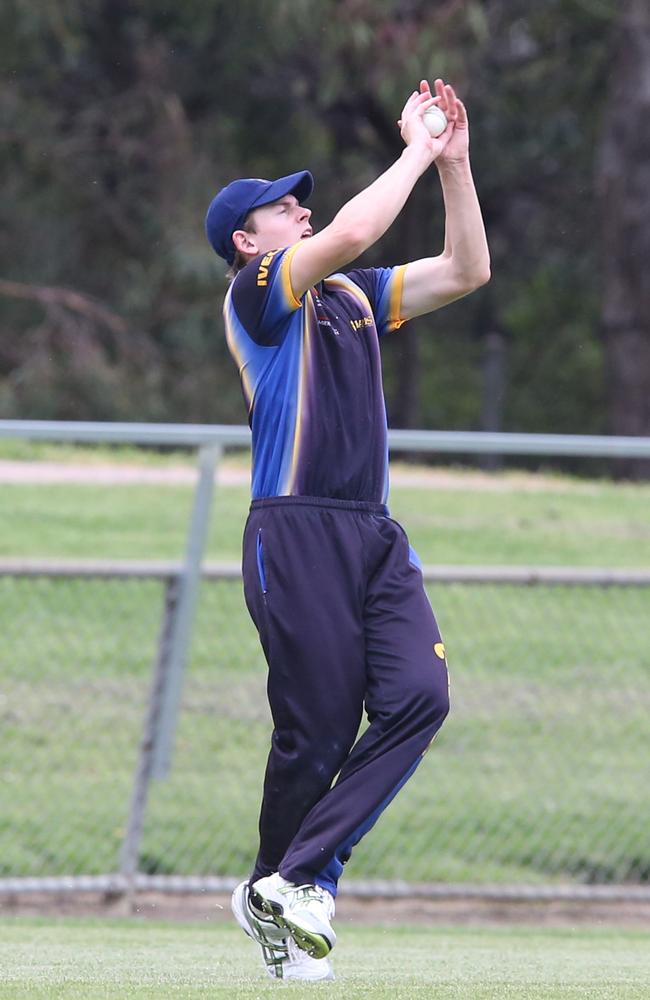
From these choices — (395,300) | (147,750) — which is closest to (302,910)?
(395,300)

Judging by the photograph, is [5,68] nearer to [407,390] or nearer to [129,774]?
[407,390]

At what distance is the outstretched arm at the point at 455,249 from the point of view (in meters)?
4.46

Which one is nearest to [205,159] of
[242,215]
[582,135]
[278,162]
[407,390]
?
[278,162]

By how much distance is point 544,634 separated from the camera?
7.84 m

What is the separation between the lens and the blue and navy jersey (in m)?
4.19

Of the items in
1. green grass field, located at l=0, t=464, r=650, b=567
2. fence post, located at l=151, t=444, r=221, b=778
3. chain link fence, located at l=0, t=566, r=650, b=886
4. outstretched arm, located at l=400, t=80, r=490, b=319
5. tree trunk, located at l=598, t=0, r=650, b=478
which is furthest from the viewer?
tree trunk, located at l=598, t=0, r=650, b=478

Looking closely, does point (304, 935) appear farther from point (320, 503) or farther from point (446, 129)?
point (446, 129)

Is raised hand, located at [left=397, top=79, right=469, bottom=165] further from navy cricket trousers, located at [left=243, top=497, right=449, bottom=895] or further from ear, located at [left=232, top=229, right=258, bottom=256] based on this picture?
navy cricket trousers, located at [left=243, top=497, right=449, bottom=895]

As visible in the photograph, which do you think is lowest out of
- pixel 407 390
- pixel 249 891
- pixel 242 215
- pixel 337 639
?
pixel 407 390

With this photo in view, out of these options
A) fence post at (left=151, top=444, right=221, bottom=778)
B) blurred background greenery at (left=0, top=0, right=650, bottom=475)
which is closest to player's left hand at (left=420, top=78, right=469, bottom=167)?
fence post at (left=151, top=444, right=221, bottom=778)

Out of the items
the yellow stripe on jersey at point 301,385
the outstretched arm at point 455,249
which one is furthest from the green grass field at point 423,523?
the yellow stripe on jersey at point 301,385

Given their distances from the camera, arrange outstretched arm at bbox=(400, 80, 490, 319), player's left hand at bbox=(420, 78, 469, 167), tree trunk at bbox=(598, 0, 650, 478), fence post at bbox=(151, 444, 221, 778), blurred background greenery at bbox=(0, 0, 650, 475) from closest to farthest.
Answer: player's left hand at bbox=(420, 78, 469, 167)
outstretched arm at bbox=(400, 80, 490, 319)
fence post at bbox=(151, 444, 221, 778)
tree trunk at bbox=(598, 0, 650, 478)
blurred background greenery at bbox=(0, 0, 650, 475)

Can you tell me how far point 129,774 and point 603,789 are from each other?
2252mm

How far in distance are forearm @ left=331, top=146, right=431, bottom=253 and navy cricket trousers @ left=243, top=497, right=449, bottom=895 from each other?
2.24ft
